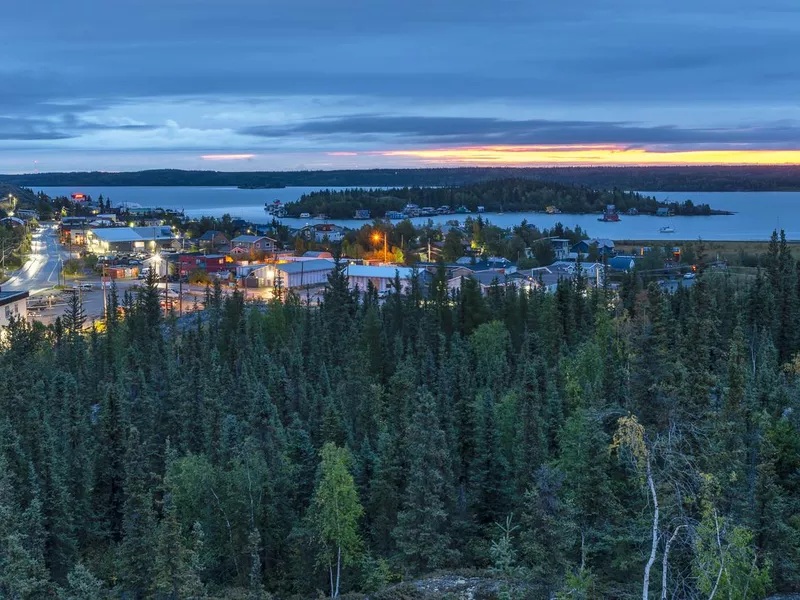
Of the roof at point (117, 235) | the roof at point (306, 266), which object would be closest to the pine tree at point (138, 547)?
the roof at point (306, 266)

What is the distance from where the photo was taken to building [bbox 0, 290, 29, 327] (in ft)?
181

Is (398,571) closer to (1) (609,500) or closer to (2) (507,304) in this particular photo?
(1) (609,500)

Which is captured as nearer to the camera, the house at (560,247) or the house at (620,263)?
the house at (620,263)

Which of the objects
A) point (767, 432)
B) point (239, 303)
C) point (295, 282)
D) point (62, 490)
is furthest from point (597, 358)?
point (295, 282)

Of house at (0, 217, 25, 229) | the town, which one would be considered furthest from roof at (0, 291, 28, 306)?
house at (0, 217, 25, 229)

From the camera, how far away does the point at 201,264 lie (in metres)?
87.6

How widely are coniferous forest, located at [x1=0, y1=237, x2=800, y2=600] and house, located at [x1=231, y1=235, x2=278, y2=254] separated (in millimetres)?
62241

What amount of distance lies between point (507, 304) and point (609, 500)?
30.0 meters

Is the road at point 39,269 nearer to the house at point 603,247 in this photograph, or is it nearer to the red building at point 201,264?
the red building at point 201,264

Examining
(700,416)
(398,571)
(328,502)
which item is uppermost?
(700,416)

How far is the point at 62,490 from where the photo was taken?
23.8 m

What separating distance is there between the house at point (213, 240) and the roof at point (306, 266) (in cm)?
3120

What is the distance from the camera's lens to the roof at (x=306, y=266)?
80.8 m

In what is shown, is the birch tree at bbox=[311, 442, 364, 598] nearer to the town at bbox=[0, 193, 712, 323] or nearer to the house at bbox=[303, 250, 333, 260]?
the town at bbox=[0, 193, 712, 323]
